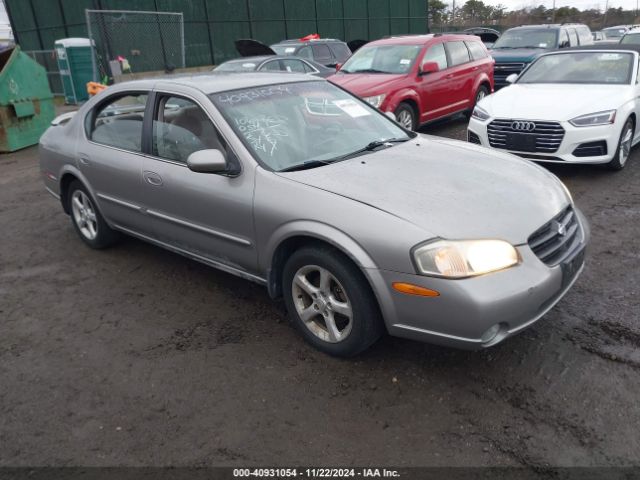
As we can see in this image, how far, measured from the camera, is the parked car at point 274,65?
1029 centimetres

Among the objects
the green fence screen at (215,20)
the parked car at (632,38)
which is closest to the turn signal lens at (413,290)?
the parked car at (632,38)

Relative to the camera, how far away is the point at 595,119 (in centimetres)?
621

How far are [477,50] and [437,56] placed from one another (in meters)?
1.69

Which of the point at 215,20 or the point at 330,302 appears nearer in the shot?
the point at 330,302

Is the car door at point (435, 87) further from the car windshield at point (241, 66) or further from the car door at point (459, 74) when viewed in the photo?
the car windshield at point (241, 66)

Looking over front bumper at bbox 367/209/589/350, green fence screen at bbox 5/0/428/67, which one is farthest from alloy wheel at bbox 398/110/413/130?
green fence screen at bbox 5/0/428/67

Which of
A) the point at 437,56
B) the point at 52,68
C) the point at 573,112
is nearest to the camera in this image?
the point at 573,112

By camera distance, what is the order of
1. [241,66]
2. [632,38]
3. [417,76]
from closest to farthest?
[417,76] < [241,66] < [632,38]

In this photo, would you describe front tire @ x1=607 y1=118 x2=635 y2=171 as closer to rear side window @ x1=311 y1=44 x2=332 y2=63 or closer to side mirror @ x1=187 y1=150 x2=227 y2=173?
side mirror @ x1=187 y1=150 x2=227 y2=173

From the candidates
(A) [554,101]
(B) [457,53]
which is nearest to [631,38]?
(B) [457,53]

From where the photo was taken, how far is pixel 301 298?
3344 millimetres

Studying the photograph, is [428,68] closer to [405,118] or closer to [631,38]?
[405,118]

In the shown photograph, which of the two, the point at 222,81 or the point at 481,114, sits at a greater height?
the point at 222,81

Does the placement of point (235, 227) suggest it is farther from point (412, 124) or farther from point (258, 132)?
point (412, 124)
